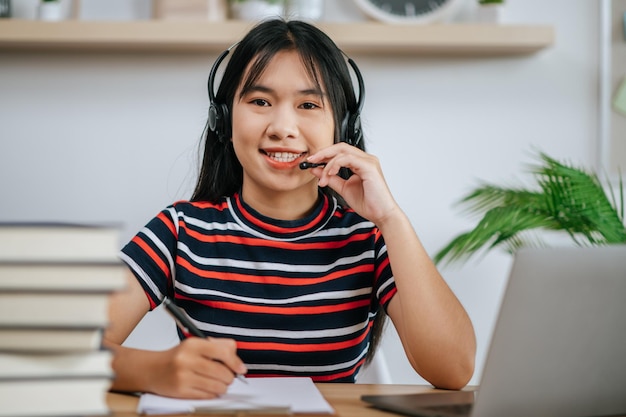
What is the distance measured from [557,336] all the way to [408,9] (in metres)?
1.85

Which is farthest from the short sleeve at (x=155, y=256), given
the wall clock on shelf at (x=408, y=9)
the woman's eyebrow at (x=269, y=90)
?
the wall clock on shelf at (x=408, y=9)

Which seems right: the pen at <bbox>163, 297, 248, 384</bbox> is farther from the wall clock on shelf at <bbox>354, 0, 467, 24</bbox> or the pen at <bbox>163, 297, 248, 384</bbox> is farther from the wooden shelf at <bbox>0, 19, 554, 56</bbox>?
the wall clock on shelf at <bbox>354, 0, 467, 24</bbox>

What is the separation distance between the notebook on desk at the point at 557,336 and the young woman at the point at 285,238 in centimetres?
39

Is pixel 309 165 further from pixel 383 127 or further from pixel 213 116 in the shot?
pixel 383 127

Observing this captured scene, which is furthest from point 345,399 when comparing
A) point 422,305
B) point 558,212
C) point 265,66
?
point 558,212

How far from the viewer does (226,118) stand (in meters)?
1.39

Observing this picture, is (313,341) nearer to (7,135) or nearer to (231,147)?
(231,147)

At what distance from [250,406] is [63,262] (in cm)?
33

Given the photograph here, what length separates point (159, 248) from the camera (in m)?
1.29

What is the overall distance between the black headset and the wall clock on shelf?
3.59ft

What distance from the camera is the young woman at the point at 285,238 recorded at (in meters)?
1.25

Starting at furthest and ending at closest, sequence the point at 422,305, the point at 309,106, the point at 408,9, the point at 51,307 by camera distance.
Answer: the point at 408,9, the point at 309,106, the point at 422,305, the point at 51,307

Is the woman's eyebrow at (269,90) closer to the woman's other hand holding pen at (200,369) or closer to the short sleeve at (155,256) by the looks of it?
the short sleeve at (155,256)

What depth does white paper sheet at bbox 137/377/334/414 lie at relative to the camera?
82 centimetres
